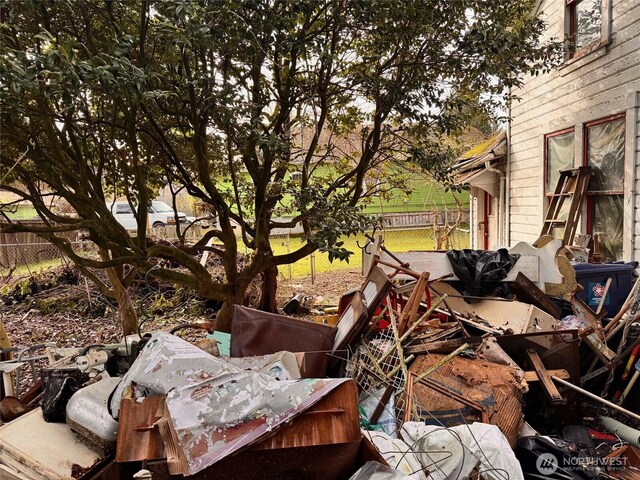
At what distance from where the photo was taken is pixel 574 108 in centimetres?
676

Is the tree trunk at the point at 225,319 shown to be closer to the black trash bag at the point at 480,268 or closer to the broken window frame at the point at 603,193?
the black trash bag at the point at 480,268

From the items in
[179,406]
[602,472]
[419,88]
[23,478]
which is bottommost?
[602,472]

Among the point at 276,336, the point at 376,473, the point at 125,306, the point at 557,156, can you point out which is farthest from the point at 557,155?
the point at 125,306

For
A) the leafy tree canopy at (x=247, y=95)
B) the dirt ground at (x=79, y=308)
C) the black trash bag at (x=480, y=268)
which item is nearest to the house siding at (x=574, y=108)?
the leafy tree canopy at (x=247, y=95)

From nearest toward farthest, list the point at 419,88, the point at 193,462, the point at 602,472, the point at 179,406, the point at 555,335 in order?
the point at 193,462, the point at 179,406, the point at 602,472, the point at 555,335, the point at 419,88

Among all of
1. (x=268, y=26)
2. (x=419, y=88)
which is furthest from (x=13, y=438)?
(x=419, y=88)

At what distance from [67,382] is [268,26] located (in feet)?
11.4

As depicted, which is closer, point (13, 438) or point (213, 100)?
point (13, 438)

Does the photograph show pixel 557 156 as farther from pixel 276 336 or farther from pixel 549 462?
pixel 276 336

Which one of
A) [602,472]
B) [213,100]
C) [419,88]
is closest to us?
[602,472]

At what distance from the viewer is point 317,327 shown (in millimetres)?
4059

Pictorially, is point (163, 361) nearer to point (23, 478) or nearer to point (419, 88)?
point (23, 478)

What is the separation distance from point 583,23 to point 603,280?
411cm

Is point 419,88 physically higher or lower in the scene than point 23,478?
higher
